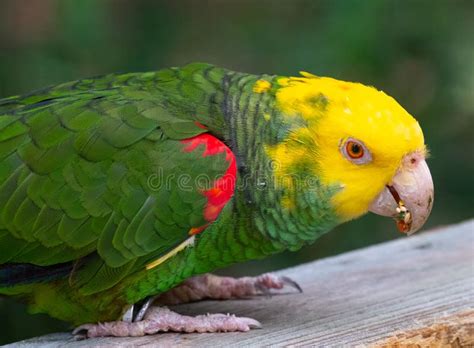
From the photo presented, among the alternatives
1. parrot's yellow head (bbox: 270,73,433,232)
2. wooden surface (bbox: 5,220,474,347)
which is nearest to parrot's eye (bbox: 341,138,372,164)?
parrot's yellow head (bbox: 270,73,433,232)

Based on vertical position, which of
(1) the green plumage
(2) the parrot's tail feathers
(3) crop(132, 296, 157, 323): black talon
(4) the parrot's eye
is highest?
(4) the parrot's eye

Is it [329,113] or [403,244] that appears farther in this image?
[403,244]

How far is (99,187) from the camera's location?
210 centimetres

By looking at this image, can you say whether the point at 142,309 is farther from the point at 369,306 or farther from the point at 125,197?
the point at 369,306

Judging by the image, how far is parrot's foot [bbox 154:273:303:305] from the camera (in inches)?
101

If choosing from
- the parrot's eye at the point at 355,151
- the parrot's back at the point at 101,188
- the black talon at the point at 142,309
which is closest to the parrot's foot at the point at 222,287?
the black talon at the point at 142,309

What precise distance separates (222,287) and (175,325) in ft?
1.40

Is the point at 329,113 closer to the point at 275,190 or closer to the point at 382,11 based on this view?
the point at 275,190

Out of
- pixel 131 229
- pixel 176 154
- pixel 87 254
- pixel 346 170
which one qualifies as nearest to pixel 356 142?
pixel 346 170

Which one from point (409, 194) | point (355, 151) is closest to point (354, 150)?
point (355, 151)

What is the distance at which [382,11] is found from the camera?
A: 145 inches

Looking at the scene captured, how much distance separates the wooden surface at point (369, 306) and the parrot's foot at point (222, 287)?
0.12ft

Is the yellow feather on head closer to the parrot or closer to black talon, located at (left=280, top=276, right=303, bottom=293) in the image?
the parrot

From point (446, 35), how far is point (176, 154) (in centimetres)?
215
